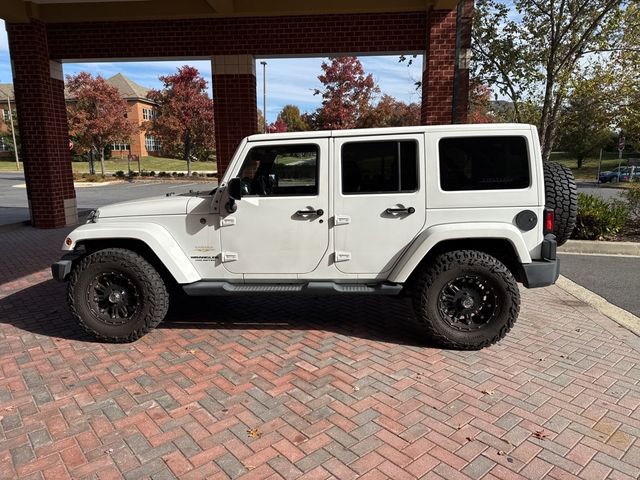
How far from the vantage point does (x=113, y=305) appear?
4301mm

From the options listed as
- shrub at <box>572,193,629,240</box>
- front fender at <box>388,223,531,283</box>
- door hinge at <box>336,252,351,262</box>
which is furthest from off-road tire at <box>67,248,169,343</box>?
shrub at <box>572,193,629,240</box>

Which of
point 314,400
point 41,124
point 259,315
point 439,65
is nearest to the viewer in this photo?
point 314,400

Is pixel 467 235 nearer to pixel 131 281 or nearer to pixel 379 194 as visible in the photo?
pixel 379 194

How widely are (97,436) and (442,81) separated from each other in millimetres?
7547

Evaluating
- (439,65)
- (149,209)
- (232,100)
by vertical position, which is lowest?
(149,209)

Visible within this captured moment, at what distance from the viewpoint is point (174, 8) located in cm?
855

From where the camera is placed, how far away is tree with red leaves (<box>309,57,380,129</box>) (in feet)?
90.3

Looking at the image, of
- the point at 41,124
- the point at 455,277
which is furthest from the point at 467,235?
the point at 41,124

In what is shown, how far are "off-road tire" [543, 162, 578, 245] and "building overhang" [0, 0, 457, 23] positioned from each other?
4924 mm

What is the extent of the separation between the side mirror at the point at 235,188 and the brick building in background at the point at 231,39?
523 cm

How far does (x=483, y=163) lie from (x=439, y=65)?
4.89 m

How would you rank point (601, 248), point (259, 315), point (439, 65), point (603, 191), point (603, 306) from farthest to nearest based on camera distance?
point (603, 191) < point (439, 65) < point (601, 248) < point (603, 306) < point (259, 315)

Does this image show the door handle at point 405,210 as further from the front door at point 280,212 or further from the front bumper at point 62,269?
the front bumper at point 62,269

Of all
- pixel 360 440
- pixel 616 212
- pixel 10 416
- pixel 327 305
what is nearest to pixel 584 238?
pixel 616 212
